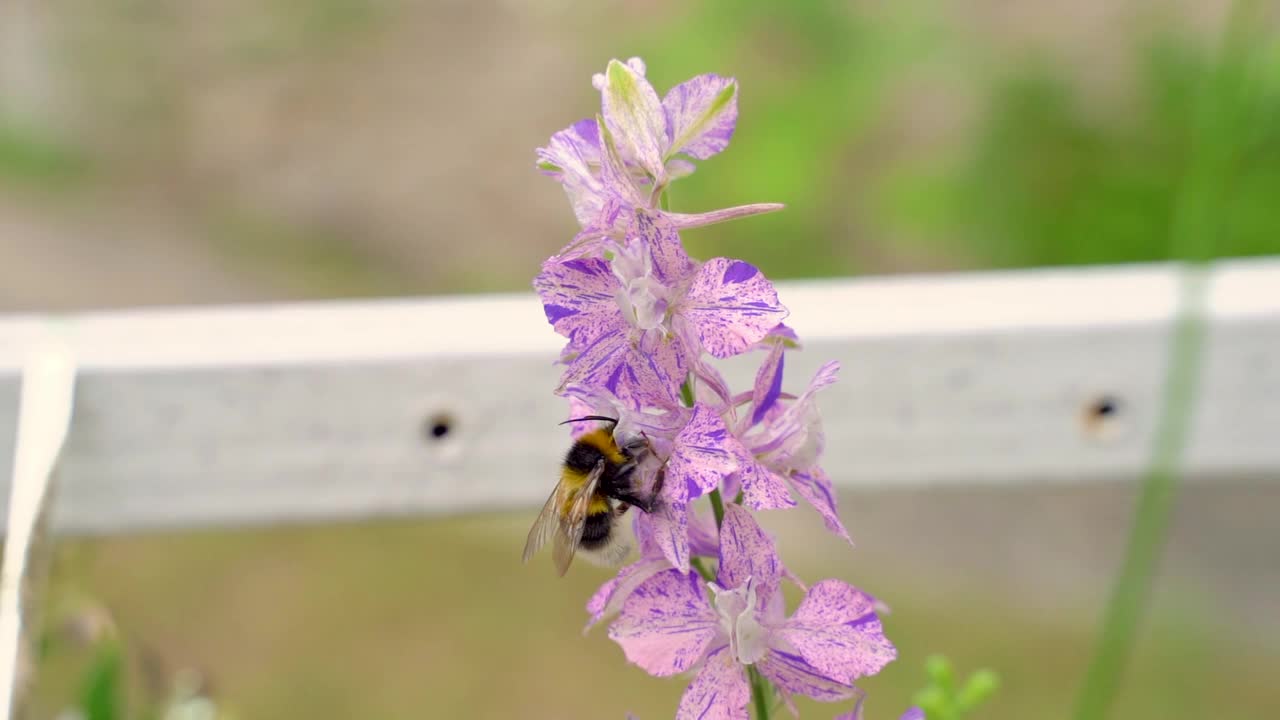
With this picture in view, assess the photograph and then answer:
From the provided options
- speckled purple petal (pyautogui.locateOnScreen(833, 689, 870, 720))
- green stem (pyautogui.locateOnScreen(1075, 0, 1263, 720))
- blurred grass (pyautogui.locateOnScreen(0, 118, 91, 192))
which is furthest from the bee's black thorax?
blurred grass (pyautogui.locateOnScreen(0, 118, 91, 192))

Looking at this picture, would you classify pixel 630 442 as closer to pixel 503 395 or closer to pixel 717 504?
pixel 717 504

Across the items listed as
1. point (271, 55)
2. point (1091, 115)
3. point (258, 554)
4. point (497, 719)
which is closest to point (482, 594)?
point (497, 719)

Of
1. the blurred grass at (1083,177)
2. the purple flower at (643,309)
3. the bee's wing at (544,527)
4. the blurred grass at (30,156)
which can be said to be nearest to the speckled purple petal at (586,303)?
the purple flower at (643,309)

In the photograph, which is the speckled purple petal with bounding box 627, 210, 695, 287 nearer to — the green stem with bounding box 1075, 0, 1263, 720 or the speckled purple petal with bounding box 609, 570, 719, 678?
the speckled purple petal with bounding box 609, 570, 719, 678

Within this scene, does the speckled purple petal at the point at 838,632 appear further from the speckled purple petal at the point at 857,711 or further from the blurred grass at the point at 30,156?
the blurred grass at the point at 30,156

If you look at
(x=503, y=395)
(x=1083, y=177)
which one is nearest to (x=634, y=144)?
(x=503, y=395)

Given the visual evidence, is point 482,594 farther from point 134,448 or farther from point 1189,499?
point 1189,499
